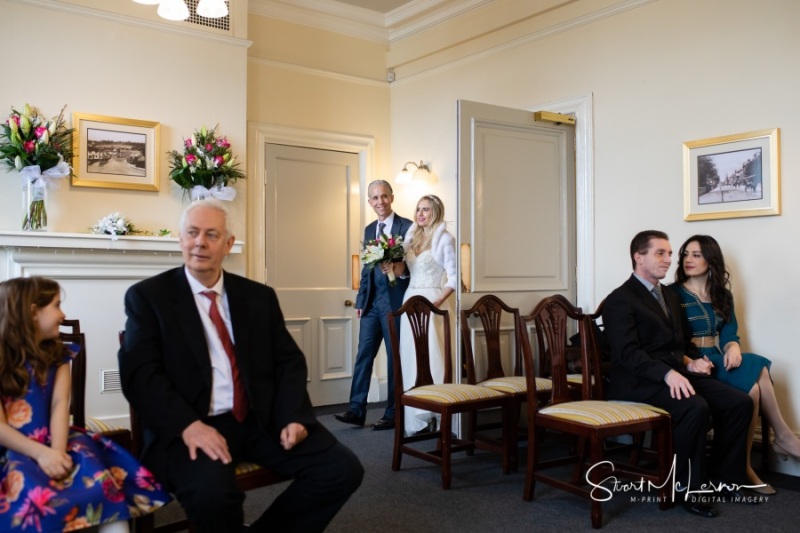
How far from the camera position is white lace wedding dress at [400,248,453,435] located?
4676 mm

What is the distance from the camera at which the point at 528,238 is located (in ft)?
16.4

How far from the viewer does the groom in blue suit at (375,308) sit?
518 cm

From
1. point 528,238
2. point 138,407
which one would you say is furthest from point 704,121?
point 138,407

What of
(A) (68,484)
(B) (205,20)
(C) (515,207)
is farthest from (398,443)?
(B) (205,20)

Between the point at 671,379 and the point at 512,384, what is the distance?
40.5 inches

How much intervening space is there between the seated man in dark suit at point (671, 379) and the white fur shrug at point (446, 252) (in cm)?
113

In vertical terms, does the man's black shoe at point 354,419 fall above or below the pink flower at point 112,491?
below

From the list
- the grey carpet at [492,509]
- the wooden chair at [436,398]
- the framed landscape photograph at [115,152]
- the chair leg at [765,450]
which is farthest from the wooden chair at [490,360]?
the framed landscape photograph at [115,152]

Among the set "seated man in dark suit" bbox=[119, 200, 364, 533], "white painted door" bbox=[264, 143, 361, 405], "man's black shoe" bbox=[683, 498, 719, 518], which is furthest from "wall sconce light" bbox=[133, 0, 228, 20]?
"man's black shoe" bbox=[683, 498, 719, 518]

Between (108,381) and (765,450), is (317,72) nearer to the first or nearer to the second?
(108,381)

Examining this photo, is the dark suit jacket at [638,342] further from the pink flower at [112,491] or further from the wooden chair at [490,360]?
the pink flower at [112,491]

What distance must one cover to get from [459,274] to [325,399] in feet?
7.41

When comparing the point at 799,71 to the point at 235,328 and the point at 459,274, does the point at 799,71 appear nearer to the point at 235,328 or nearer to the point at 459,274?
the point at 459,274

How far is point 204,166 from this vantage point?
520 centimetres
